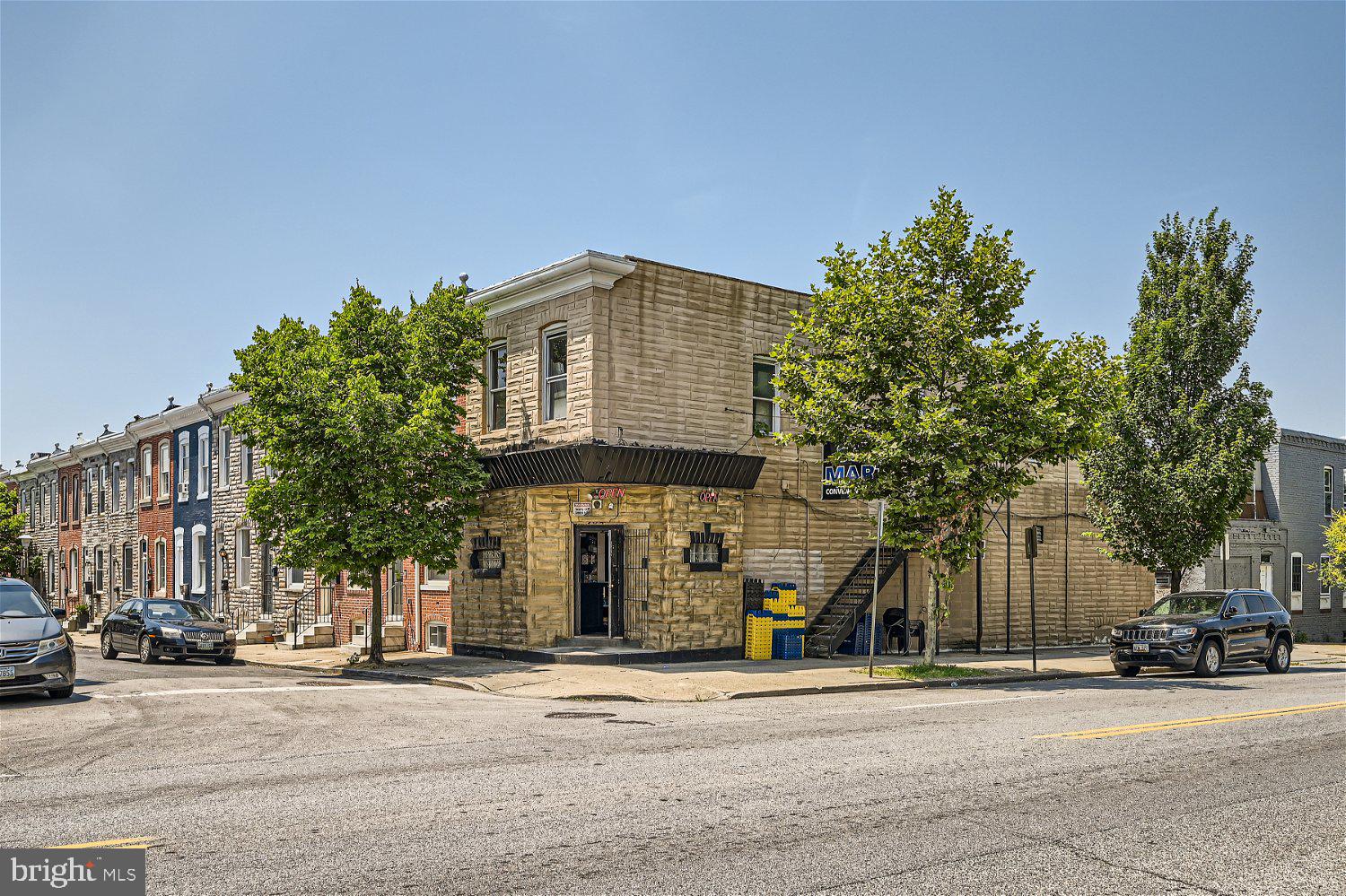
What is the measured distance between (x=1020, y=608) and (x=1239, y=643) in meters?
7.59

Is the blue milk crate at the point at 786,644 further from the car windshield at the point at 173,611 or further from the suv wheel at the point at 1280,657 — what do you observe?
the car windshield at the point at 173,611

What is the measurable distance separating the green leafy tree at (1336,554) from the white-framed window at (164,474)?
3898 centimetres

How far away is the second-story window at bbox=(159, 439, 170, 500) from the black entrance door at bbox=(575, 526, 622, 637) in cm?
2168

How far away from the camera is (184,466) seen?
3788cm

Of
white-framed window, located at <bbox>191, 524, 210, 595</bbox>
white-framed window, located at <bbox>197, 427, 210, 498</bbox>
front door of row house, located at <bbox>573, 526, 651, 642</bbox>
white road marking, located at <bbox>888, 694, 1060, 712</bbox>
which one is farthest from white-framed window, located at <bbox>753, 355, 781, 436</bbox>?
white-framed window, located at <bbox>191, 524, 210, 595</bbox>

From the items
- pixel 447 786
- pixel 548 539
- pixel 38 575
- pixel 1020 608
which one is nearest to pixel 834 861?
pixel 447 786

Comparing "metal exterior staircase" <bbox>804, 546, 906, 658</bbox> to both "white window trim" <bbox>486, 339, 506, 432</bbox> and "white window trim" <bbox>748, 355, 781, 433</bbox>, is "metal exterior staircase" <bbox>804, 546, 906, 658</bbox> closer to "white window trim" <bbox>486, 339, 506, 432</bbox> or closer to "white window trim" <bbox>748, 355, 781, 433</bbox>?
"white window trim" <bbox>748, 355, 781, 433</bbox>

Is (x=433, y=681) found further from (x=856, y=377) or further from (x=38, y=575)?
(x=38, y=575)

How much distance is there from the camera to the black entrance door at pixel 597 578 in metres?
22.9

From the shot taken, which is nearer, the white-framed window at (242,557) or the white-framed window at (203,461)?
the white-framed window at (242,557)

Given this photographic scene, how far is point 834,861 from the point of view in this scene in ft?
21.3

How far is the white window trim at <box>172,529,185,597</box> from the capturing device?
3797 cm

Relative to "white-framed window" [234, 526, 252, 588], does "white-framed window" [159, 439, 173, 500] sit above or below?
above

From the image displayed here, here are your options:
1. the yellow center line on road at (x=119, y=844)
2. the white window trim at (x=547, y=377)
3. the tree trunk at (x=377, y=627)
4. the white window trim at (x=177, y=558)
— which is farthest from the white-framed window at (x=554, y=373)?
the white window trim at (x=177, y=558)
